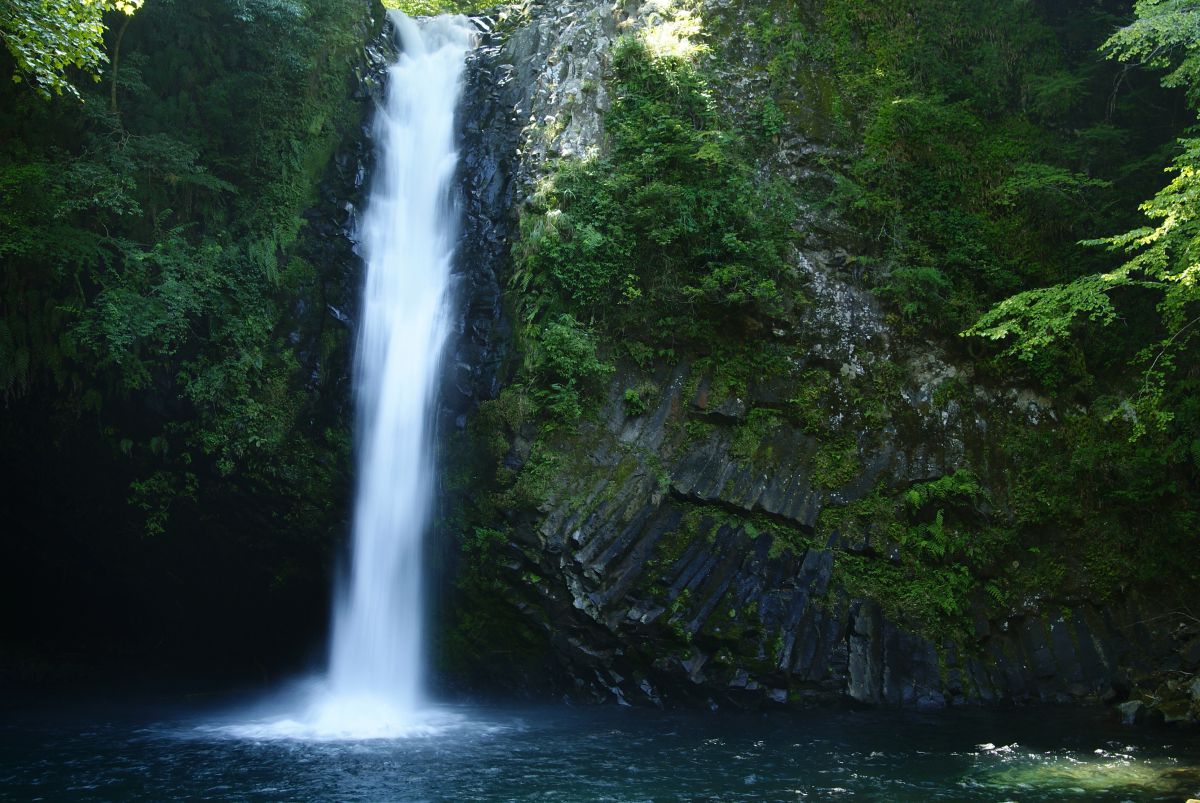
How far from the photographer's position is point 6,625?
45.0ft

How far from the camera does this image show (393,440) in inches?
484

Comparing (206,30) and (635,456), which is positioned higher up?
(206,30)

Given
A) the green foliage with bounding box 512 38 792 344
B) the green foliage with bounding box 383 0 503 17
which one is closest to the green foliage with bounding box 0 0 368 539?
the green foliage with bounding box 512 38 792 344

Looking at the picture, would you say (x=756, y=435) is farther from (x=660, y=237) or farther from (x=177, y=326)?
(x=177, y=326)

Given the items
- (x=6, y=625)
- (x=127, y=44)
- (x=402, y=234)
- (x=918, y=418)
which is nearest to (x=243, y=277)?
(x=402, y=234)

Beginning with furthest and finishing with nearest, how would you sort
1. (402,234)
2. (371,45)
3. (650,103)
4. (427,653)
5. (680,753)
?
(371,45), (402,234), (650,103), (427,653), (680,753)

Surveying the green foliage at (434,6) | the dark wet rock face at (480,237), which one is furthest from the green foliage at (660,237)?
the green foliage at (434,6)

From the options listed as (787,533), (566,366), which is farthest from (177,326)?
(787,533)

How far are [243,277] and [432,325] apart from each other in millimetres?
2840

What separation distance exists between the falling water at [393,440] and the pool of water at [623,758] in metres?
1.07

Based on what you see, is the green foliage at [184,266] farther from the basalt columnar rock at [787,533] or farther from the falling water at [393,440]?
the basalt columnar rock at [787,533]

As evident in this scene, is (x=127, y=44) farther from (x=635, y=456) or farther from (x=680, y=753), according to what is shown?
(x=680, y=753)

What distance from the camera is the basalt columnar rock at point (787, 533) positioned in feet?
34.2

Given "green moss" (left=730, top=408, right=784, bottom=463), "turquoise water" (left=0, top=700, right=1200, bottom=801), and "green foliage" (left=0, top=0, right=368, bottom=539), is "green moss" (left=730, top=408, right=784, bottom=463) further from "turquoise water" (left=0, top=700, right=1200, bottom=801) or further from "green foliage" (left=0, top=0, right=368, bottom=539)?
"green foliage" (left=0, top=0, right=368, bottom=539)
